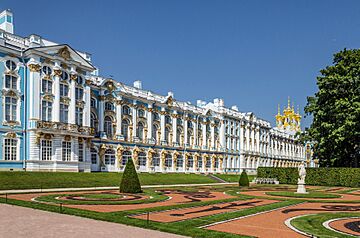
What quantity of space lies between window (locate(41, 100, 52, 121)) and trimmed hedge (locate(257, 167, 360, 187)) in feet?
93.8

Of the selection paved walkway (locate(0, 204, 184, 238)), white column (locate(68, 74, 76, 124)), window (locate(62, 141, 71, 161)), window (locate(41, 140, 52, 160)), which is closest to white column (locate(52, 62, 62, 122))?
white column (locate(68, 74, 76, 124))

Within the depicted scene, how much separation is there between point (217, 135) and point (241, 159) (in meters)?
9.16

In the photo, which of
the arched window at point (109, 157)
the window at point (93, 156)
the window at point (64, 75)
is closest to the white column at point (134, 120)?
the arched window at point (109, 157)

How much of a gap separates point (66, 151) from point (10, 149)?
589 cm

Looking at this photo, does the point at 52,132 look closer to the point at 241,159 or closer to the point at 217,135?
the point at 217,135

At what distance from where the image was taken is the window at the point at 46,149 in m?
39.8

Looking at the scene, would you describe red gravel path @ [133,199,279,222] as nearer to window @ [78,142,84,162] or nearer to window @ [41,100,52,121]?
window @ [41,100,52,121]

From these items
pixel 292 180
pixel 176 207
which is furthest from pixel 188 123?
pixel 176 207

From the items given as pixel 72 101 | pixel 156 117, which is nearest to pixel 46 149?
pixel 72 101

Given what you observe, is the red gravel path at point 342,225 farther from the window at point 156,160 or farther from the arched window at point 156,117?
the arched window at point 156,117

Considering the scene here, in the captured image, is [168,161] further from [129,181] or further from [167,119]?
[129,181]

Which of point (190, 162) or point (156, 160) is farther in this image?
point (190, 162)

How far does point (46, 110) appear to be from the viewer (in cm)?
4084

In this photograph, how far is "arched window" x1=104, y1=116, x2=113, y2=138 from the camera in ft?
167
